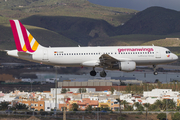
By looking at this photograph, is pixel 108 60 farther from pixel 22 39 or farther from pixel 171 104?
pixel 171 104

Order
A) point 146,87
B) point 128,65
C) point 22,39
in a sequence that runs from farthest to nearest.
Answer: point 146,87
point 22,39
point 128,65

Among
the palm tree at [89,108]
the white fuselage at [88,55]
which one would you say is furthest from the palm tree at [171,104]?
the white fuselage at [88,55]

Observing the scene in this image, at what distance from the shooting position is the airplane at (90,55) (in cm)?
6397

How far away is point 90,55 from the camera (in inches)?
2520

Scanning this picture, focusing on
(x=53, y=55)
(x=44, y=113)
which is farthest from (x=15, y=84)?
(x=53, y=55)

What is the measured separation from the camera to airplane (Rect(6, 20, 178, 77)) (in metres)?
64.0

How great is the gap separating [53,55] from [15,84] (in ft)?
257

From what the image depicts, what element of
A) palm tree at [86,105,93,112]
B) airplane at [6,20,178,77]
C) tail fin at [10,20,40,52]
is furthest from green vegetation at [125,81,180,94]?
tail fin at [10,20,40,52]

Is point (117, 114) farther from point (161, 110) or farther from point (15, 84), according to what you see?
point (15, 84)

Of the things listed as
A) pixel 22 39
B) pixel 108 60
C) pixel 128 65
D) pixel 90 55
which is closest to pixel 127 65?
pixel 128 65

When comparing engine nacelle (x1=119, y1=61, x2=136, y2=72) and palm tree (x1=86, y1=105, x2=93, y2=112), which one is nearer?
engine nacelle (x1=119, y1=61, x2=136, y2=72)

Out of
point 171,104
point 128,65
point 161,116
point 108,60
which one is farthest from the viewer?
point 171,104

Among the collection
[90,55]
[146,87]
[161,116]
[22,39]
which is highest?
[22,39]

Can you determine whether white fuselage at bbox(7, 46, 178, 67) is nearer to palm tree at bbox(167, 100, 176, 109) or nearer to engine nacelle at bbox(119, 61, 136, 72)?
engine nacelle at bbox(119, 61, 136, 72)
